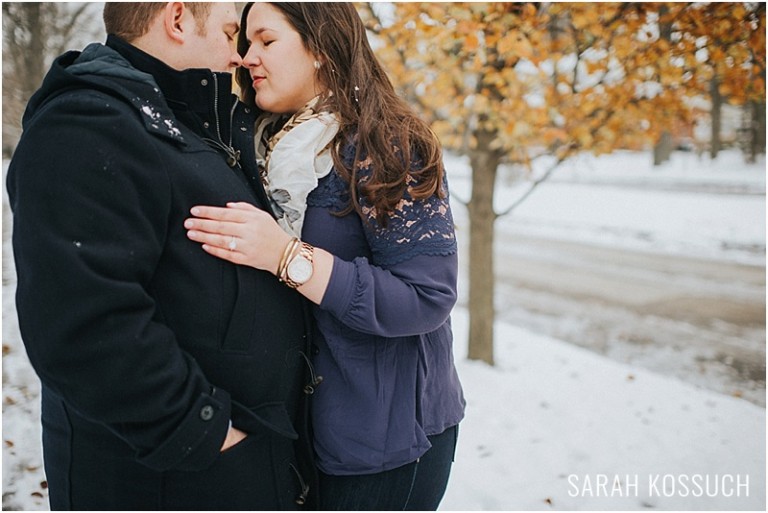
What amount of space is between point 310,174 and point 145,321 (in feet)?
2.07

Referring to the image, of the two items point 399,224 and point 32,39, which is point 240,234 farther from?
point 32,39

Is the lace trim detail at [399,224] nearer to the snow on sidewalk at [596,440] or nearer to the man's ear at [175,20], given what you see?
the man's ear at [175,20]

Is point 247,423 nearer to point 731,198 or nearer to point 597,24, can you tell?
point 597,24

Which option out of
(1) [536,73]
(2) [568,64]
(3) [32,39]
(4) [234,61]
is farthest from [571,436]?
(3) [32,39]

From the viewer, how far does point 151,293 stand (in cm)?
145

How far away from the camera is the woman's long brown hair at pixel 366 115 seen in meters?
1.73

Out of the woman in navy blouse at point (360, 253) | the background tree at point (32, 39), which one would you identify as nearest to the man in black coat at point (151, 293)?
the woman in navy blouse at point (360, 253)

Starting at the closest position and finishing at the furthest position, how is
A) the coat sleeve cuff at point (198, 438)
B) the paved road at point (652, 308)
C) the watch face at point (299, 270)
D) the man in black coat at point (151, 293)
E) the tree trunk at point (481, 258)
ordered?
the man in black coat at point (151, 293)
the coat sleeve cuff at point (198, 438)
the watch face at point (299, 270)
the tree trunk at point (481, 258)
the paved road at point (652, 308)

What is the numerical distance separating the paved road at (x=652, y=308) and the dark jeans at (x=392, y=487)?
490 centimetres

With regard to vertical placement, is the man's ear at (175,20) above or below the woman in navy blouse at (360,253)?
above

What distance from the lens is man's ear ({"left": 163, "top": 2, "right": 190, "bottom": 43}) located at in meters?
1.63

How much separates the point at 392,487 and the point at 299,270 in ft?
2.38

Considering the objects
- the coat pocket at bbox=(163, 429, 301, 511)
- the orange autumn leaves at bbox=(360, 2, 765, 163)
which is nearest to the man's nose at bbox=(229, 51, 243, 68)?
the coat pocket at bbox=(163, 429, 301, 511)

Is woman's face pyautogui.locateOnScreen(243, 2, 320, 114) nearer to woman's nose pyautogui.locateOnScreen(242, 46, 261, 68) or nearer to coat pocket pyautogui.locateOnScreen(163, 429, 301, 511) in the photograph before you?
woman's nose pyautogui.locateOnScreen(242, 46, 261, 68)
